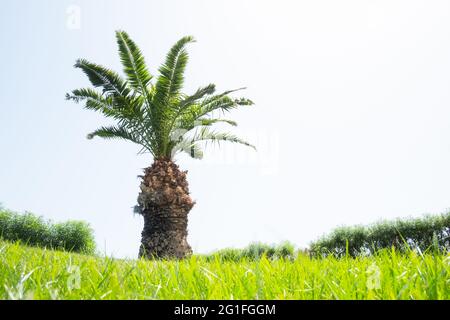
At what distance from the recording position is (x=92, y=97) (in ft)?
44.8

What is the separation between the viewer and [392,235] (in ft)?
43.9

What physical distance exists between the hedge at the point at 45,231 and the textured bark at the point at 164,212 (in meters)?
6.97

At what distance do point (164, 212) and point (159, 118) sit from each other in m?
2.94

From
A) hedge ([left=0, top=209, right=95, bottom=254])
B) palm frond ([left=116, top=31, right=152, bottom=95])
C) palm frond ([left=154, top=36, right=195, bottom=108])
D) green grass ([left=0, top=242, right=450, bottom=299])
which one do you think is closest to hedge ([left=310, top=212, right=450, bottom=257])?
palm frond ([left=154, top=36, right=195, bottom=108])

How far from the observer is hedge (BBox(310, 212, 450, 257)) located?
12.6 metres

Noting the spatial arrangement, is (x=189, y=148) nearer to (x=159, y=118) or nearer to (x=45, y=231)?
(x=159, y=118)

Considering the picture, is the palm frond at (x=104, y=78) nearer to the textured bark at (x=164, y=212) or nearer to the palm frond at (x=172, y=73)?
the palm frond at (x=172, y=73)

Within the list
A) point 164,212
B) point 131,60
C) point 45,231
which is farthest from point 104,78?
point 45,231

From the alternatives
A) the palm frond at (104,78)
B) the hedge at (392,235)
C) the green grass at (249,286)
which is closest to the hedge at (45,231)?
A: the palm frond at (104,78)

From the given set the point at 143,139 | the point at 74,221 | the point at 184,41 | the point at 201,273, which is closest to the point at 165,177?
the point at 143,139

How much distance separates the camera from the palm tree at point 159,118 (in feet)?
42.7

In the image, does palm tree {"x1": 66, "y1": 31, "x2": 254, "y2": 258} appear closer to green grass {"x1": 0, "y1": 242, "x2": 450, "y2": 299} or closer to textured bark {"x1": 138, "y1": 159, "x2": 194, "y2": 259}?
textured bark {"x1": 138, "y1": 159, "x2": 194, "y2": 259}
